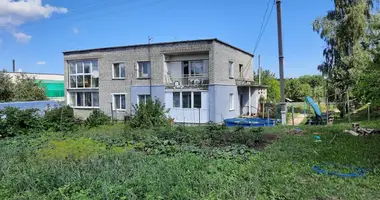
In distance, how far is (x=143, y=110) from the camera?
1423 cm

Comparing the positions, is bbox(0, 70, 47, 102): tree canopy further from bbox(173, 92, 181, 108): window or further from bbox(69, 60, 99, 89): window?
bbox(173, 92, 181, 108): window

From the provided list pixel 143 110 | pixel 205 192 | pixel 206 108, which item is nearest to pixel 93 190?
pixel 205 192

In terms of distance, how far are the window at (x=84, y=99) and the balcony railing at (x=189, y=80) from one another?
7.67m

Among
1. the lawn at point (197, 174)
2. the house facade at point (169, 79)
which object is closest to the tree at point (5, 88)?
the house facade at point (169, 79)

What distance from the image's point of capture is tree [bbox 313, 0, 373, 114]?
69.4 feet

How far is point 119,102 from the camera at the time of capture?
77.6 feet

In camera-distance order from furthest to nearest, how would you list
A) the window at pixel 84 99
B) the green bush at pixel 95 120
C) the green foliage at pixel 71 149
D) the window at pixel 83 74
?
the window at pixel 84 99 < the window at pixel 83 74 < the green bush at pixel 95 120 < the green foliage at pixel 71 149

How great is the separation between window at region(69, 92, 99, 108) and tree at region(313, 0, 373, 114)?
20.5 meters

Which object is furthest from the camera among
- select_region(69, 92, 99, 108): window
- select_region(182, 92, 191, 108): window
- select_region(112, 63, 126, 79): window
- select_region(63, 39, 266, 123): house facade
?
select_region(69, 92, 99, 108): window

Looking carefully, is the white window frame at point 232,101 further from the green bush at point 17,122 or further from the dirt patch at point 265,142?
the green bush at point 17,122

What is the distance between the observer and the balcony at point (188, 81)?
20500mm

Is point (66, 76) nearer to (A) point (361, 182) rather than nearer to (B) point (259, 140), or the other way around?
(B) point (259, 140)

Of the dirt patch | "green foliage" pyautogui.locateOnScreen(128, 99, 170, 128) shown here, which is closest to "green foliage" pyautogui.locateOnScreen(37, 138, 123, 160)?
the dirt patch

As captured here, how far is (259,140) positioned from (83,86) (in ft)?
68.5
